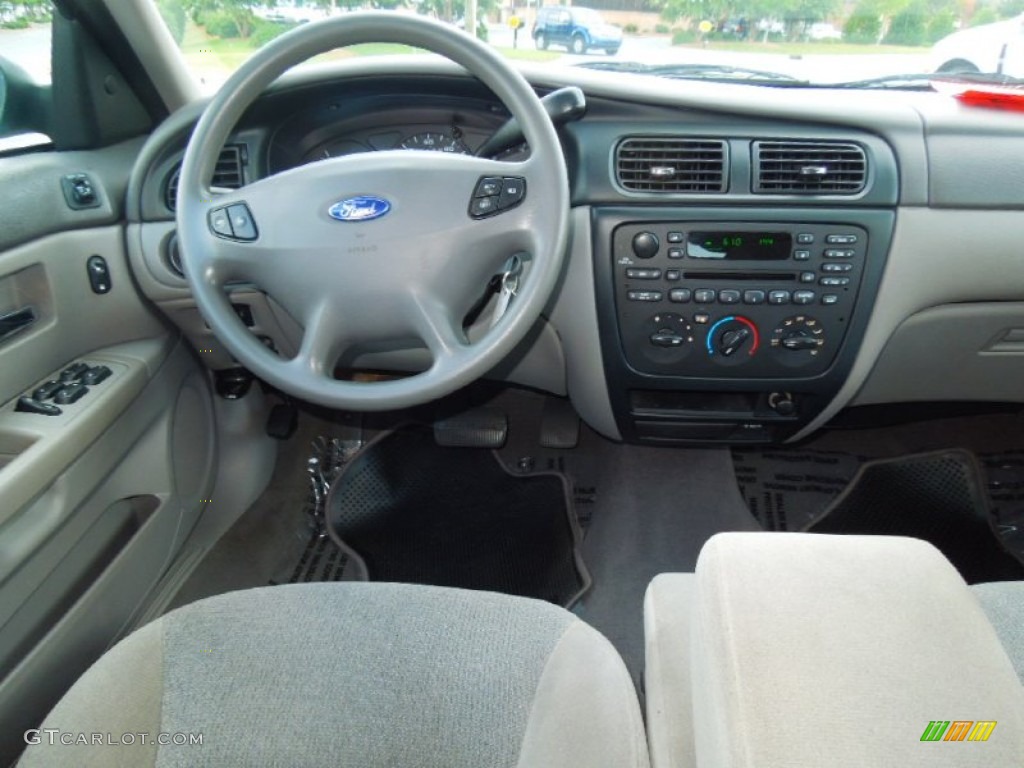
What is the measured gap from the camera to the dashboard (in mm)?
1399

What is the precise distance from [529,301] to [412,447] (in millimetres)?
1017

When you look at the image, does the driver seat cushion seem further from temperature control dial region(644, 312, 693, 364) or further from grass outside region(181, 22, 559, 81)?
grass outside region(181, 22, 559, 81)

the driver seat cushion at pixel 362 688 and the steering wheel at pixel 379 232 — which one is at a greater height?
the steering wheel at pixel 379 232

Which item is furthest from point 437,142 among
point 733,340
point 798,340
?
point 798,340

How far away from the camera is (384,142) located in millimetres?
1595

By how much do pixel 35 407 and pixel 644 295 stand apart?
1127 millimetres

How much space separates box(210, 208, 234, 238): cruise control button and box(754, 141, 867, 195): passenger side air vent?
948 mm

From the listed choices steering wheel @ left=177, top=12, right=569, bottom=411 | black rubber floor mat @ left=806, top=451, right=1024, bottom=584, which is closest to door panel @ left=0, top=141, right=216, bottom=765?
steering wheel @ left=177, top=12, right=569, bottom=411

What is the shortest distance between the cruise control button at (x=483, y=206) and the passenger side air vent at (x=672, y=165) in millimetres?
334

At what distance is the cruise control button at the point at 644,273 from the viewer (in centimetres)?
144

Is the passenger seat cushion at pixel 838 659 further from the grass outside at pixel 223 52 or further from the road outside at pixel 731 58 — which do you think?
the road outside at pixel 731 58

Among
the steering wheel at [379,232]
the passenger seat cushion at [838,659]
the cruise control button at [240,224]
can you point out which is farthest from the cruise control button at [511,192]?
the passenger seat cushion at [838,659]

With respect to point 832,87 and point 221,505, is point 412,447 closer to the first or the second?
point 221,505

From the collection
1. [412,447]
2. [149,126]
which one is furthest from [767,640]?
[149,126]
